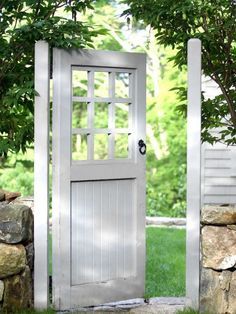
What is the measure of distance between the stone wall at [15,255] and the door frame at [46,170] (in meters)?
0.08

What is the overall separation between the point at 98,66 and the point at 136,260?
1429 mm

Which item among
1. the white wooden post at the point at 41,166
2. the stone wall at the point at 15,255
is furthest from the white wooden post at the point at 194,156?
the stone wall at the point at 15,255

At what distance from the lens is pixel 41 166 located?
15.5 ft

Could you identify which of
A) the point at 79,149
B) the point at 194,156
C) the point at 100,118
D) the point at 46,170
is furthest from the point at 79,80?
the point at 194,156

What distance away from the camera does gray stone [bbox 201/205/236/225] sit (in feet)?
14.8

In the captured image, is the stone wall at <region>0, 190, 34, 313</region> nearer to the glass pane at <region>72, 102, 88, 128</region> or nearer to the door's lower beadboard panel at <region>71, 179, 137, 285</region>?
the door's lower beadboard panel at <region>71, 179, 137, 285</region>

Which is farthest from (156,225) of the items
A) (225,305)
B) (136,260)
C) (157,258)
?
(225,305)

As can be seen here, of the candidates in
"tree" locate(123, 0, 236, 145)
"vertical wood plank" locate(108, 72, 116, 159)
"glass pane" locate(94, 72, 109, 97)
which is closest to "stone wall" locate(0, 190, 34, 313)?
"vertical wood plank" locate(108, 72, 116, 159)

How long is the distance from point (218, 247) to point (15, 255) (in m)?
1.28

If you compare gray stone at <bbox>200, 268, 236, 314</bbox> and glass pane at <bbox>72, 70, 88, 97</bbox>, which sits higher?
glass pane at <bbox>72, 70, 88, 97</bbox>

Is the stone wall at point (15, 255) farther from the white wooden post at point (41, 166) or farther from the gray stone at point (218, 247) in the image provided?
the gray stone at point (218, 247)

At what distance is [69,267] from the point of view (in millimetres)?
4875

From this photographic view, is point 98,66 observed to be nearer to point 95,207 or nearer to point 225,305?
point 95,207

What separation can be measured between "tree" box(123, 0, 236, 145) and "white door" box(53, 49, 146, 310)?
30 centimetres
